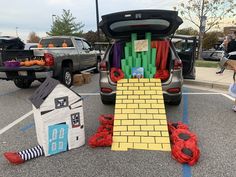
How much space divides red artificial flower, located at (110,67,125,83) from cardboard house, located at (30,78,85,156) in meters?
1.46

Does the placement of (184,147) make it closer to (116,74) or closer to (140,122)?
(140,122)

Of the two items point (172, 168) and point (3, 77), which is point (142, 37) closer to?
point (172, 168)

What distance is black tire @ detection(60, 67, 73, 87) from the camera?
25.9ft

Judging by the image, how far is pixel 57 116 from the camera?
337 cm

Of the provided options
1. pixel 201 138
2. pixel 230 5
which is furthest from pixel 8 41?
pixel 230 5

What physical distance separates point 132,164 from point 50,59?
474 cm

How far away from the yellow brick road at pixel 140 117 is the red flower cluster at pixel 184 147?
150mm

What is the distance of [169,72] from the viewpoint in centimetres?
490

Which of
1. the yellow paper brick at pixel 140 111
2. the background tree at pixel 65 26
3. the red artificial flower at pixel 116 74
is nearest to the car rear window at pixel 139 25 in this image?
the red artificial flower at pixel 116 74

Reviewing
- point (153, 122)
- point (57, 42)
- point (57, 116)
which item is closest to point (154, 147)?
point (153, 122)

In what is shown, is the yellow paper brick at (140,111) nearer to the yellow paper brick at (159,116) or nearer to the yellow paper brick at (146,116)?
the yellow paper brick at (146,116)

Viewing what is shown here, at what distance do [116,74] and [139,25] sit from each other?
3.58 feet

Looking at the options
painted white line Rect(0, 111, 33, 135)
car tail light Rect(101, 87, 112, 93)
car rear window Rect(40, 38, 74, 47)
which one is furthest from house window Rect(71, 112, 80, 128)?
car rear window Rect(40, 38, 74, 47)

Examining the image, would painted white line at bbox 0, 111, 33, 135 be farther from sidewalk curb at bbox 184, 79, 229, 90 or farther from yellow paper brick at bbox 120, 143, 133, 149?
sidewalk curb at bbox 184, 79, 229, 90
